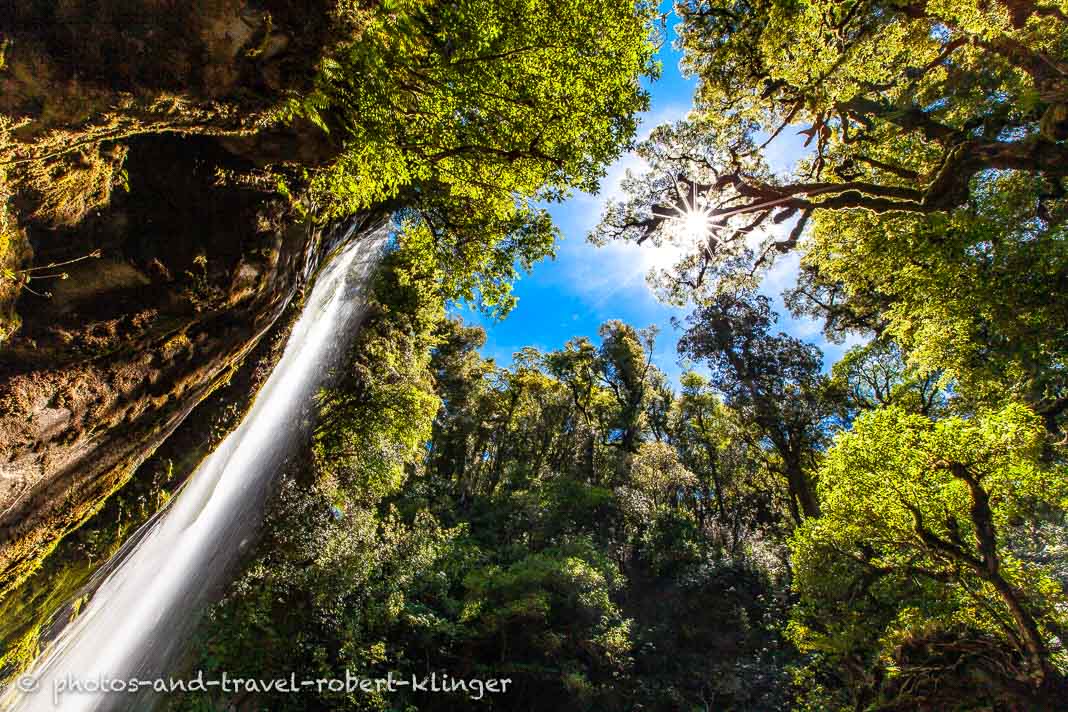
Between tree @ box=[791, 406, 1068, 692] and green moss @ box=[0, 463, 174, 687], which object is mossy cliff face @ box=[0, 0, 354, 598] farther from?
tree @ box=[791, 406, 1068, 692]

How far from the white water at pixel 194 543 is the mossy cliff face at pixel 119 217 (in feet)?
8.52

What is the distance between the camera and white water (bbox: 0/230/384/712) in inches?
224

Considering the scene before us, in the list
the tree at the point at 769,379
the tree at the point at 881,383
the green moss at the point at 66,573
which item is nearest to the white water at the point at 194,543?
the green moss at the point at 66,573

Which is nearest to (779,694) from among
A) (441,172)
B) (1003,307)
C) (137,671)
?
(1003,307)

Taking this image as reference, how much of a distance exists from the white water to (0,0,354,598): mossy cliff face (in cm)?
260

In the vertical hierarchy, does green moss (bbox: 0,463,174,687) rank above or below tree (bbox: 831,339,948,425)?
below

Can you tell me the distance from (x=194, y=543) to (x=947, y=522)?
13634mm

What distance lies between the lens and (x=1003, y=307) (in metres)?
7.58

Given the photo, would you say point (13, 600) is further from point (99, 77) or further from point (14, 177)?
point (99, 77)

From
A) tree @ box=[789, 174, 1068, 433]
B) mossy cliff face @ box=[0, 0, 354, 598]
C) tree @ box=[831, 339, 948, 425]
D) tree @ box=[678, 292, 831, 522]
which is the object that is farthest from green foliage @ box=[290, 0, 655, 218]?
tree @ box=[831, 339, 948, 425]

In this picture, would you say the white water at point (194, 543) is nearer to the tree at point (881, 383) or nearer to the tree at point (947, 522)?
the tree at point (947, 522)

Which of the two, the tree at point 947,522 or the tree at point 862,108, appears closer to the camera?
the tree at point 862,108

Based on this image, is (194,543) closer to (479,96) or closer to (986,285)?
(479,96)

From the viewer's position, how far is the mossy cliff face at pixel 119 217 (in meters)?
2.30
